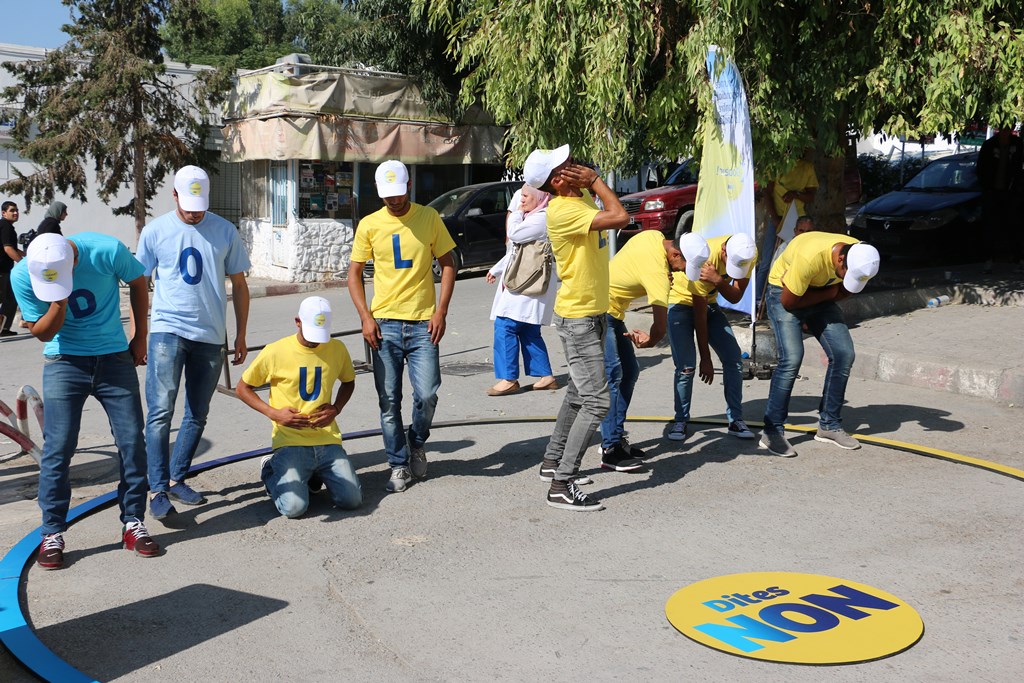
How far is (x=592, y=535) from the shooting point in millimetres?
5691

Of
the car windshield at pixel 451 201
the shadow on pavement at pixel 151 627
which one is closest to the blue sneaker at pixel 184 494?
the shadow on pavement at pixel 151 627

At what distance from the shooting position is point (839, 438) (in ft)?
24.5

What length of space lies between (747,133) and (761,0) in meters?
1.53

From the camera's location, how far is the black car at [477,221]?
1853 cm

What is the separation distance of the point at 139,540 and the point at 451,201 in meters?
14.1

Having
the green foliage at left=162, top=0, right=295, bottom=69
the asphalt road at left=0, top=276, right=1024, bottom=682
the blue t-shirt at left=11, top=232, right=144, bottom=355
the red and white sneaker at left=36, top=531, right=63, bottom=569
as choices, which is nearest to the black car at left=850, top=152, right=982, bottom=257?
the asphalt road at left=0, top=276, right=1024, bottom=682

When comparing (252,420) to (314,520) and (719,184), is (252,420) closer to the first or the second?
(314,520)

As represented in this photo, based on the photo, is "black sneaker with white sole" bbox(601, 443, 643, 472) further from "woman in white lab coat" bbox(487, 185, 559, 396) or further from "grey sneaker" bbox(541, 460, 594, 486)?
"woman in white lab coat" bbox(487, 185, 559, 396)

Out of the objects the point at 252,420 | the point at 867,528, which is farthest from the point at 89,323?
the point at 867,528

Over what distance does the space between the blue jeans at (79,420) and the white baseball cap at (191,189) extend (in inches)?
37.6

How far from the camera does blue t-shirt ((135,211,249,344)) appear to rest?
5965mm

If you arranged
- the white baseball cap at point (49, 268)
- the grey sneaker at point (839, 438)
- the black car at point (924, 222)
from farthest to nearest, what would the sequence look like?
1. the black car at point (924, 222)
2. the grey sneaker at point (839, 438)
3. the white baseball cap at point (49, 268)

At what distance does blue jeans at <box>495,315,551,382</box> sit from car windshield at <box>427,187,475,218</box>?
9.00m

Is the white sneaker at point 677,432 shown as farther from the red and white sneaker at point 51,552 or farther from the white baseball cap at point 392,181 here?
the red and white sneaker at point 51,552
